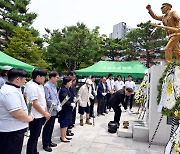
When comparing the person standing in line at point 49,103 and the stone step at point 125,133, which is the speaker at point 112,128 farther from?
the person standing in line at point 49,103

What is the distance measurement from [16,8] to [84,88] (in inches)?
574

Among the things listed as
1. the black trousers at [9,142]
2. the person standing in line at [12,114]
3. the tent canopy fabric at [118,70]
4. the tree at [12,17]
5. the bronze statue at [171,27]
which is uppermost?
the tree at [12,17]

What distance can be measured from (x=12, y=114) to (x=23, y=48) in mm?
13809

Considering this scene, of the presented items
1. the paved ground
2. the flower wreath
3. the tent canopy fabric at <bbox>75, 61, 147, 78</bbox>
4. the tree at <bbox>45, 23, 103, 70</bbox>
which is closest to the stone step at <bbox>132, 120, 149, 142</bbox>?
the paved ground

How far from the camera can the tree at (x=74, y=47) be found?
56.6ft

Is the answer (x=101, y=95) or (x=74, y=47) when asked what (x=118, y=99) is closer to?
(x=101, y=95)

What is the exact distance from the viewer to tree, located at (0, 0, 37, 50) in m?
16.4

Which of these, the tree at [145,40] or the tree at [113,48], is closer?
the tree at [145,40]

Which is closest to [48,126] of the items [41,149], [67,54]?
[41,149]

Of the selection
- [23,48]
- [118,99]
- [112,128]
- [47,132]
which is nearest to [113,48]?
[23,48]

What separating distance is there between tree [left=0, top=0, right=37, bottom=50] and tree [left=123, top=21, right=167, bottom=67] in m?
9.41

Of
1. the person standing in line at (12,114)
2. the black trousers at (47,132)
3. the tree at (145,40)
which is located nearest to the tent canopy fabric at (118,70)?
the tree at (145,40)

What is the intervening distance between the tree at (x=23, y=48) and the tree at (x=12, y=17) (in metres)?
1.37

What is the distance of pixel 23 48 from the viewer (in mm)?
15016
